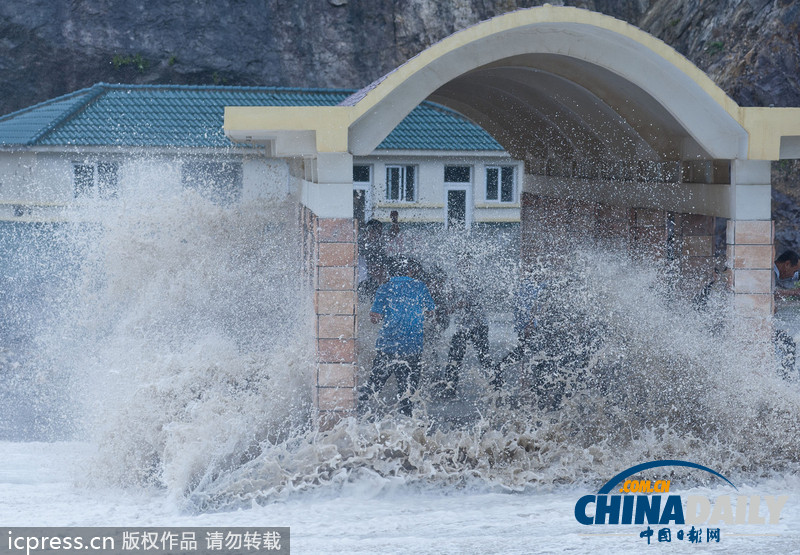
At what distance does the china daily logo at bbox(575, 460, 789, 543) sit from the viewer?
18.3ft

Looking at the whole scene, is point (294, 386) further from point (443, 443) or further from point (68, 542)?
point (68, 542)

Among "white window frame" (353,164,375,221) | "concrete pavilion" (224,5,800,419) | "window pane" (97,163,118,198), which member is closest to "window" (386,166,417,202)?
"white window frame" (353,164,375,221)

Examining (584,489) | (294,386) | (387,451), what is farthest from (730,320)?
(294,386)

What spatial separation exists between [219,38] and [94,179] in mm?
11884

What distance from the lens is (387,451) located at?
21.9 feet

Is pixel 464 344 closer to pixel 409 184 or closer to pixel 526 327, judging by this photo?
pixel 526 327

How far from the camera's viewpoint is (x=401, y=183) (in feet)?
77.0

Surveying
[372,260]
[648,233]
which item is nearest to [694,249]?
[648,233]

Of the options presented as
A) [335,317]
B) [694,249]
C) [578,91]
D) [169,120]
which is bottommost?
[335,317]

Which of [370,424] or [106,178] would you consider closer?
[370,424]

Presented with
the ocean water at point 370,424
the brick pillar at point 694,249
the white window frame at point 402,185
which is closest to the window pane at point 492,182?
the white window frame at point 402,185

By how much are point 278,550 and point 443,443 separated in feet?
6.53

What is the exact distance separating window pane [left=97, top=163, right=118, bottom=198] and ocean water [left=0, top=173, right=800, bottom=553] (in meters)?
12.3

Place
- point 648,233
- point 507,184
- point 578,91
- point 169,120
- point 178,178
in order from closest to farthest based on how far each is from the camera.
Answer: point 578,91 < point 648,233 < point 178,178 < point 169,120 < point 507,184
